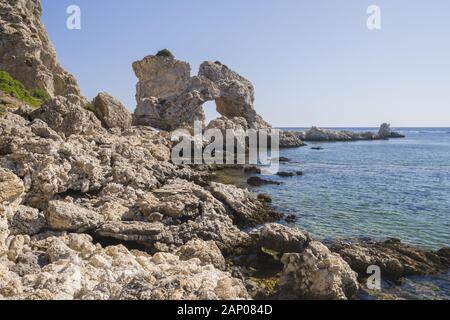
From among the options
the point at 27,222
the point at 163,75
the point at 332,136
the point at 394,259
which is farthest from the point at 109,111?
the point at 332,136

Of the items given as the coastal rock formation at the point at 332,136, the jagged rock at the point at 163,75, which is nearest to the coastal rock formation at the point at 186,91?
the jagged rock at the point at 163,75

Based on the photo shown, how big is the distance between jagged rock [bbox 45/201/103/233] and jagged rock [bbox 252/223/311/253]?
735cm

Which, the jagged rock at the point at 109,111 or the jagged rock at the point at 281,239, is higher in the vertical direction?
the jagged rock at the point at 109,111

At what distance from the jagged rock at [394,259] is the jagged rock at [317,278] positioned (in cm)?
228

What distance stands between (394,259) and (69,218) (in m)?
13.8

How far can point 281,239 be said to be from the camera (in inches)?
631

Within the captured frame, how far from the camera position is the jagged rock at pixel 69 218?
1483 centimetres

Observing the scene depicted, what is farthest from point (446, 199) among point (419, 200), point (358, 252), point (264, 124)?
point (264, 124)

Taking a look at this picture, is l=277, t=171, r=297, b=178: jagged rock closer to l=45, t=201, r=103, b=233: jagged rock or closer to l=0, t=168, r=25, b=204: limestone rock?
l=45, t=201, r=103, b=233: jagged rock

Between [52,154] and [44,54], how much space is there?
159 ft

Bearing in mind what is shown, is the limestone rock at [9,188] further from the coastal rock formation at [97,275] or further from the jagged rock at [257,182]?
the jagged rock at [257,182]

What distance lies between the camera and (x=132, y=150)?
26797mm

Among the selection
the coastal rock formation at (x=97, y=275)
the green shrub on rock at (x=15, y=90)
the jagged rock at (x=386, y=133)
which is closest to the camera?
the coastal rock formation at (x=97, y=275)

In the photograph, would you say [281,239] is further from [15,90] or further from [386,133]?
[386,133]
